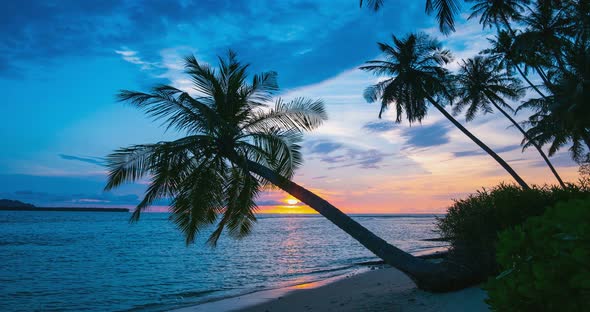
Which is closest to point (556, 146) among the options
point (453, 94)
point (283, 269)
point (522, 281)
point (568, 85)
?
point (453, 94)

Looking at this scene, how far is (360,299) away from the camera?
34.6 ft

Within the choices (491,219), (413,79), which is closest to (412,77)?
(413,79)

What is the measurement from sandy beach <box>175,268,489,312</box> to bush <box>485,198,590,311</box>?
5.71 metres

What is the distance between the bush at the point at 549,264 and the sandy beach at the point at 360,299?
571 cm

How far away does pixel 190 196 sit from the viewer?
9.84 metres

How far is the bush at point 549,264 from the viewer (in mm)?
1902

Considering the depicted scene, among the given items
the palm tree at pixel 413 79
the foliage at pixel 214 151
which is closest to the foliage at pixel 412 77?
the palm tree at pixel 413 79

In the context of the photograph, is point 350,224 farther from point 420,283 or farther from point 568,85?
point 568,85

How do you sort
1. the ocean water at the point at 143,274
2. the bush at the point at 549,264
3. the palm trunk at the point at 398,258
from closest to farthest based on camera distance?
the bush at the point at 549,264
the palm trunk at the point at 398,258
the ocean water at the point at 143,274

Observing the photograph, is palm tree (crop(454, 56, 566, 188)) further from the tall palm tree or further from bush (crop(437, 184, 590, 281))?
bush (crop(437, 184, 590, 281))

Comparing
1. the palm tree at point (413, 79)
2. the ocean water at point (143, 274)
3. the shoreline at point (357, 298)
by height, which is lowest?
the ocean water at point (143, 274)

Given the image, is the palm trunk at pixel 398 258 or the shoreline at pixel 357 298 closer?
the shoreline at pixel 357 298

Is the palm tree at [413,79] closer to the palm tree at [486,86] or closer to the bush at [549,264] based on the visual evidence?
the palm tree at [486,86]

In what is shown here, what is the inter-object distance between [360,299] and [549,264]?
9.03 meters
